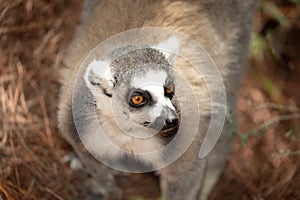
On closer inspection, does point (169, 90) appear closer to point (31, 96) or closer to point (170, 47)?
point (170, 47)

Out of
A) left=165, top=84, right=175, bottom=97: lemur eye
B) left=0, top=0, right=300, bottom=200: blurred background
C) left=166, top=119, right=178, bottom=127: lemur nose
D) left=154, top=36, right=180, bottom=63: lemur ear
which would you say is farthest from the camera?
left=0, top=0, right=300, bottom=200: blurred background

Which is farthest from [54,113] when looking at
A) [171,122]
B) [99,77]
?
[171,122]

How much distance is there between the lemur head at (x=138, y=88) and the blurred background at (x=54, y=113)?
895 millimetres

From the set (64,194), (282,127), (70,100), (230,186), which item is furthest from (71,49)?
(282,127)

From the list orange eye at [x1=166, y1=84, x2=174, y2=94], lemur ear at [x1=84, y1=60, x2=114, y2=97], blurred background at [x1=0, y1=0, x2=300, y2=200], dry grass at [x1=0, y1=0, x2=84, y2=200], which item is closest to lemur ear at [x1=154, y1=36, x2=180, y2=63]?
orange eye at [x1=166, y1=84, x2=174, y2=94]

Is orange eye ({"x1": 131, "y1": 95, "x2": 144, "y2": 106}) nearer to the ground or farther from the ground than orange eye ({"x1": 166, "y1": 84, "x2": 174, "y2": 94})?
nearer to the ground

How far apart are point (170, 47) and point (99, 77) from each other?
546 millimetres

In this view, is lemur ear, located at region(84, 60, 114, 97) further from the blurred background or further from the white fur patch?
the blurred background

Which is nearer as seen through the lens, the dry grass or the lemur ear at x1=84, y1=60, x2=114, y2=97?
the lemur ear at x1=84, y1=60, x2=114, y2=97

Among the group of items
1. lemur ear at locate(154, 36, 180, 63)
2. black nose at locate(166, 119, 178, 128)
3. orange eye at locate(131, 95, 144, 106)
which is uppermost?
lemur ear at locate(154, 36, 180, 63)

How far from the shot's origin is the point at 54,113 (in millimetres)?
4758

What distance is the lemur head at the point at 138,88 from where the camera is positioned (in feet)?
11.0

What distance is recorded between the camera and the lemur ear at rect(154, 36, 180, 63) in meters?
3.72

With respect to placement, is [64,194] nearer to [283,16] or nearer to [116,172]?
[116,172]
